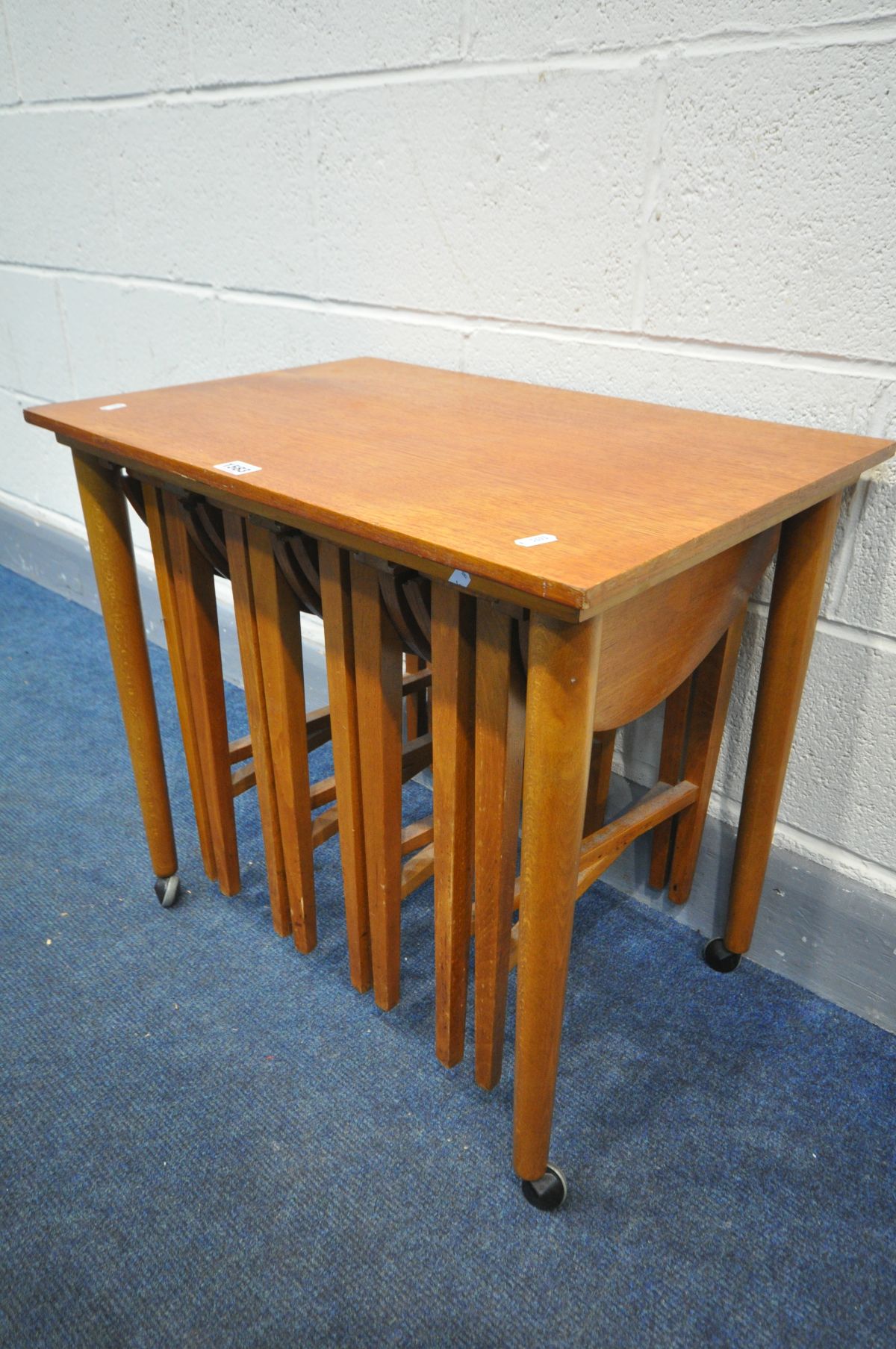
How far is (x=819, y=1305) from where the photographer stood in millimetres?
1027

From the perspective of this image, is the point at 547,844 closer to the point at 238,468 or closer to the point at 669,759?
the point at 238,468

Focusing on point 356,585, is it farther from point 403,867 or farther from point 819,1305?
point 819,1305

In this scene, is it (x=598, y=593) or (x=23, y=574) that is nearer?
(x=598, y=593)

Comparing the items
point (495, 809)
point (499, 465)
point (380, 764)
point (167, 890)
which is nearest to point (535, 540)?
point (499, 465)

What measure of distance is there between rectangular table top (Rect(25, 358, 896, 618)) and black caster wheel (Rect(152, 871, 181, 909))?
0.78 metres

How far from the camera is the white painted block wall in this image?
1.12 metres

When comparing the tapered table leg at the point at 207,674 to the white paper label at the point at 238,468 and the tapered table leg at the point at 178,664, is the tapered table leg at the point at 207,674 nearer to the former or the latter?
the tapered table leg at the point at 178,664

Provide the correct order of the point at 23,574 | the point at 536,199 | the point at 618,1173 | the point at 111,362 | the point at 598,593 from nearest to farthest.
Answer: the point at 598,593 < the point at 618,1173 < the point at 536,199 < the point at 111,362 < the point at 23,574

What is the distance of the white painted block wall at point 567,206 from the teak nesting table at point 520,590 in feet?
0.31

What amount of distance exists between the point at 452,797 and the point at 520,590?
1.36 ft

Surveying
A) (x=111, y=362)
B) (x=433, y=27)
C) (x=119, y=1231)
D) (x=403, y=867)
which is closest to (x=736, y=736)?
(x=403, y=867)

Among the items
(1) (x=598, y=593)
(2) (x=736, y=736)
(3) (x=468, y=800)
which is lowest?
(2) (x=736, y=736)

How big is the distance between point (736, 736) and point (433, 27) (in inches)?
47.0

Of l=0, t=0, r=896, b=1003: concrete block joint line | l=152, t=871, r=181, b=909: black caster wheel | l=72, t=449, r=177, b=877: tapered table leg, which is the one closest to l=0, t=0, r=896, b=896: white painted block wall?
l=0, t=0, r=896, b=1003: concrete block joint line
